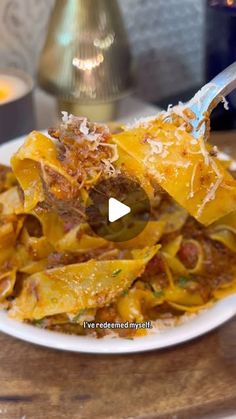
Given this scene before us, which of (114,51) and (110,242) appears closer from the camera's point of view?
(110,242)

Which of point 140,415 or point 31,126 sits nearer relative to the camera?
point 140,415

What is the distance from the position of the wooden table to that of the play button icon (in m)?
0.15

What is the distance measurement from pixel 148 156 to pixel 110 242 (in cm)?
18

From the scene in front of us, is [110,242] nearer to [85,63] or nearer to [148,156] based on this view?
[148,156]

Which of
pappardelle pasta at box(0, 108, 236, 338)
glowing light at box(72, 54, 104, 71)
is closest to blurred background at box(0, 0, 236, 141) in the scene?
glowing light at box(72, 54, 104, 71)

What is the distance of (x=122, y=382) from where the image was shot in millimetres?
651

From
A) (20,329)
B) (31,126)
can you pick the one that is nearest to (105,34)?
(31,126)

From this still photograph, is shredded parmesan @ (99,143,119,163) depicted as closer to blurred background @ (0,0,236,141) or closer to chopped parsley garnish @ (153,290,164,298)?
chopped parsley garnish @ (153,290,164,298)

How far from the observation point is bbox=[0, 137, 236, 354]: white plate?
65 cm

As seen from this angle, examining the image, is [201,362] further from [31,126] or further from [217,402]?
[31,126]

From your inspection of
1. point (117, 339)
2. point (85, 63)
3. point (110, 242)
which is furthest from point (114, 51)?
point (117, 339)

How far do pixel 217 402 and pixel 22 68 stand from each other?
78cm

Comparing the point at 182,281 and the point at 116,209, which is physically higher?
the point at 116,209

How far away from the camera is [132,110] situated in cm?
118
